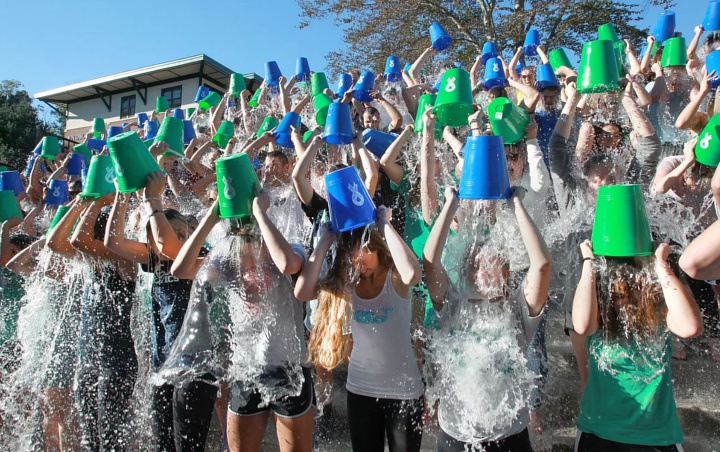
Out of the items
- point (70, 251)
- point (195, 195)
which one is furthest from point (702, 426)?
point (195, 195)

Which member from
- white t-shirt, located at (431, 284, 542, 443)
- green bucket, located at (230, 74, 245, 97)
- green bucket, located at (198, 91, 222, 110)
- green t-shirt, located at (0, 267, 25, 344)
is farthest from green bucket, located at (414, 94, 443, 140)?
green bucket, located at (198, 91, 222, 110)

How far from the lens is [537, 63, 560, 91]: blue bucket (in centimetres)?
514

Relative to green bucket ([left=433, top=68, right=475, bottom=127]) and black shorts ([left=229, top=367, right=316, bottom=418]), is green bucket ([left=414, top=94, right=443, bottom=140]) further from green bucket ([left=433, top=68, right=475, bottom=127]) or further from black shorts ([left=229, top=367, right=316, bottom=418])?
black shorts ([left=229, top=367, right=316, bottom=418])

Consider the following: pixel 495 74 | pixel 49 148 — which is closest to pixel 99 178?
pixel 495 74

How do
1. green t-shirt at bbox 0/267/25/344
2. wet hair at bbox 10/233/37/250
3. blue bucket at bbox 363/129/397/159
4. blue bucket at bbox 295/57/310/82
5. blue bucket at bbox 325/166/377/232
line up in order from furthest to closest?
blue bucket at bbox 295/57/310/82
green t-shirt at bbox 0/267/25/344
wet hair at bbox 10/233/37/250
blue bucket at bbox 363/129/397/159
blue bucket at bbox 325/166/377/232

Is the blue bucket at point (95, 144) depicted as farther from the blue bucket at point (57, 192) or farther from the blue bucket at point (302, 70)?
the blue bucket at point (57, 192)

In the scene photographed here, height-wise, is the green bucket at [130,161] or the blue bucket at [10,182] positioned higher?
the blue bucket at [10,182]

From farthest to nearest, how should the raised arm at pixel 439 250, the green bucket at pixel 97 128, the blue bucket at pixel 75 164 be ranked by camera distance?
the green bucket at pixel 97 128 < the blue bucket at pixel 75 164 < the raised arm at pixel 439 250

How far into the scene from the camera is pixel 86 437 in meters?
3.46

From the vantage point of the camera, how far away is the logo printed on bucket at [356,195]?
2539 millimetres

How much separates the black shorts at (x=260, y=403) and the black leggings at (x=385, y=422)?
0.85 feet

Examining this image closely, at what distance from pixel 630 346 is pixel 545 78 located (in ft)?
11.9

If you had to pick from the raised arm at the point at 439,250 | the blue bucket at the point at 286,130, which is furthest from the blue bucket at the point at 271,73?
the raised arm at the point at 439,250

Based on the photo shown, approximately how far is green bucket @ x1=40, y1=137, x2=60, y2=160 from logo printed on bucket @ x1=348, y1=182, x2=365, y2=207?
24.2 feet
